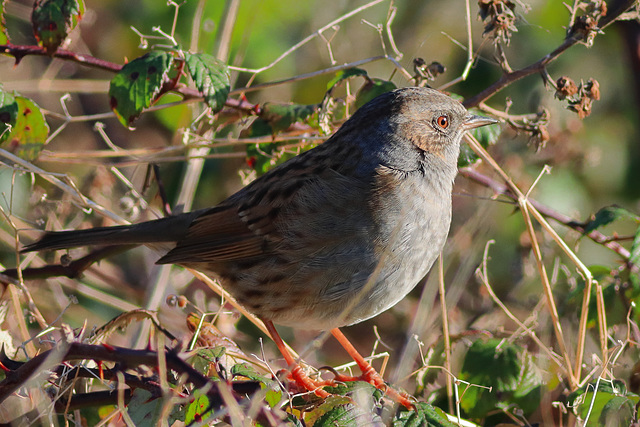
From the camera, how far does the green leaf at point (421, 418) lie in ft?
7.59

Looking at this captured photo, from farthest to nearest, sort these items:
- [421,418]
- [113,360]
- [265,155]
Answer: [265,155] → [421,418] → [113,360]

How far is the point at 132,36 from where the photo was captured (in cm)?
537

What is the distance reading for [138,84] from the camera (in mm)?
2834

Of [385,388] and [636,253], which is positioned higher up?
[636,253]

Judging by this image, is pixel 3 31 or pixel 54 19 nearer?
pixel 54 19

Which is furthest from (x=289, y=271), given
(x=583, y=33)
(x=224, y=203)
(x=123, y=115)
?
(x=583, y=33)

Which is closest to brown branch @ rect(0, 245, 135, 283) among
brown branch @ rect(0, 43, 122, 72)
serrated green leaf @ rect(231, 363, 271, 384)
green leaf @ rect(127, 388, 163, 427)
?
brown branch @ rect(0, 43, 122, 72)

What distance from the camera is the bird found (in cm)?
284

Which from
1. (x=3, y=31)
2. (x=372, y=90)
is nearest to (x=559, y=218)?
(x=372, y=90)

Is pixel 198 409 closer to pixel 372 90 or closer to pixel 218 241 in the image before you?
pixel 218 241

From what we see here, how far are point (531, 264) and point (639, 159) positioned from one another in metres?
1.43

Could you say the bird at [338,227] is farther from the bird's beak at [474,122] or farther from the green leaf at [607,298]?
the green leaf at [607,298]

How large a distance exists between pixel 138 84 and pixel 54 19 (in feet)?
1.30

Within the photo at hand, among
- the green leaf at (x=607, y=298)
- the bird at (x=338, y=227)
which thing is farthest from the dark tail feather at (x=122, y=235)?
the green leaf at (x=607, y=298)
